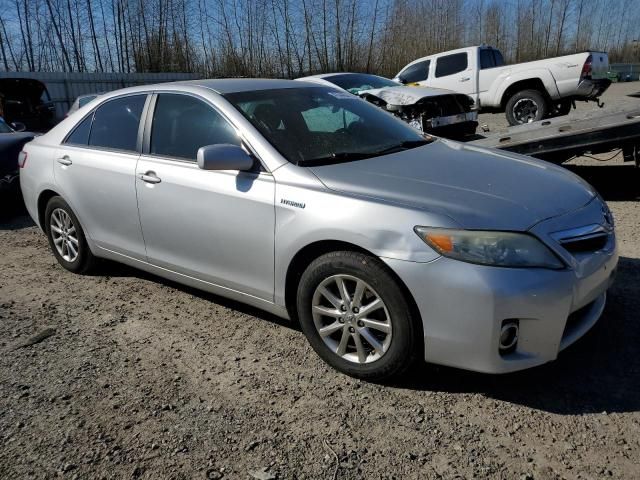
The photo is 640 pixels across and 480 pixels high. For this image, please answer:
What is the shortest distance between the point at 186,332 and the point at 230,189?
103cm

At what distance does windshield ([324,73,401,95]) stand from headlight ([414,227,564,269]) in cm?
831

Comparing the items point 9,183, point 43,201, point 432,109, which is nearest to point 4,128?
point 9,183

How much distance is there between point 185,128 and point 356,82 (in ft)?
25.5

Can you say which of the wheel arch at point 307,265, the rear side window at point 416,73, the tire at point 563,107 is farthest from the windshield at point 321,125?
the rear side window at point 416,73

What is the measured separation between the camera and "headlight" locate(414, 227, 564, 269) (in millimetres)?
2457

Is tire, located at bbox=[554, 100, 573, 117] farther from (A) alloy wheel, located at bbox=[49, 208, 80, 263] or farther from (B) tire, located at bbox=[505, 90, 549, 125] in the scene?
(A) alloy wheel, located at bbox=[49, 208, 80, 263]

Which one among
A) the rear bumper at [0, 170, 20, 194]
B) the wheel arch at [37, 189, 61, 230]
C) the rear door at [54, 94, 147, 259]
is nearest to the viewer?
the rear door at [54, 94, 147, 259]

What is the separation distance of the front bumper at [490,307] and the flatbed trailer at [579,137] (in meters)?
3.93

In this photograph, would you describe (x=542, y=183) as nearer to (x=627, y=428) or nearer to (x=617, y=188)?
(x=627, y=428)

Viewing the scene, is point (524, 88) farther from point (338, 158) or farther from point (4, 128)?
point (338, 158)

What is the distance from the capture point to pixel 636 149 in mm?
6145

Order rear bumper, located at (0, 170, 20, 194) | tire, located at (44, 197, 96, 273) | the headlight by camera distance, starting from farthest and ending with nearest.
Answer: rear bumper, located at (0, 170, 20, 194) → tire, located at (44, 197, 96, 273) → the headlight

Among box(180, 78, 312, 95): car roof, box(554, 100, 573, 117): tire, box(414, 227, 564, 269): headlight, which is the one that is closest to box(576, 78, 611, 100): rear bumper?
box(554, 100, 573, 117): tire

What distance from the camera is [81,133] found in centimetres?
443
